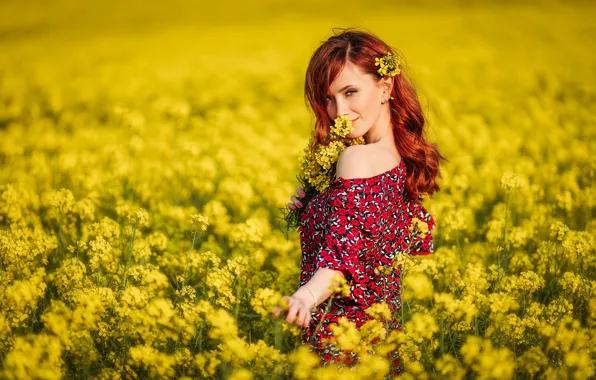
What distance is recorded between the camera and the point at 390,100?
9.64 feet

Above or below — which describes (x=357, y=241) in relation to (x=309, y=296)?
above

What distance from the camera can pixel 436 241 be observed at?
4820 mm

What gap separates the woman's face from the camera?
274 centimetres

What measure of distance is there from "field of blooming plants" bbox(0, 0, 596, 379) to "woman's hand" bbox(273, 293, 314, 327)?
14cm

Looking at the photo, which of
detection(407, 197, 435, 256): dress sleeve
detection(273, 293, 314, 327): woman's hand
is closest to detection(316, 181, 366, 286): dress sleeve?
detection(273, 293, 314, 327): woman's hand

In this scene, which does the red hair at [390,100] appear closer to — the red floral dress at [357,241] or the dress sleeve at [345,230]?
the red floral dress at [357,241]

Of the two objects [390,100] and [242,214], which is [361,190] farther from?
[242,214]

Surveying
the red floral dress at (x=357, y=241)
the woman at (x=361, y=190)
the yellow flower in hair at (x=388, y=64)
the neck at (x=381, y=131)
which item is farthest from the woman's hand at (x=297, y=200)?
the yellow flower in hair at (x=388, y=64)

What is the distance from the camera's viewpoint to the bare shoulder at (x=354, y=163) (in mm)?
2559

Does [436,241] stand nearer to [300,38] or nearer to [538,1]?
[300,38]

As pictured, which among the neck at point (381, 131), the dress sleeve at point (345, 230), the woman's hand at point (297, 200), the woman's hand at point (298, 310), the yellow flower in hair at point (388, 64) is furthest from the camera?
the woman's hand at point (297, 200)

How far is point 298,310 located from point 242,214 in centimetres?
291

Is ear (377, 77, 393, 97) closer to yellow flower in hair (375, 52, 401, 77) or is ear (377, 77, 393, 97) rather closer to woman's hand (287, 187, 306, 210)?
yellow flower in hair (375, 52, 401, 77)

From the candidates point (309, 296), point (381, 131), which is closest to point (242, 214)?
point (381, 131)
